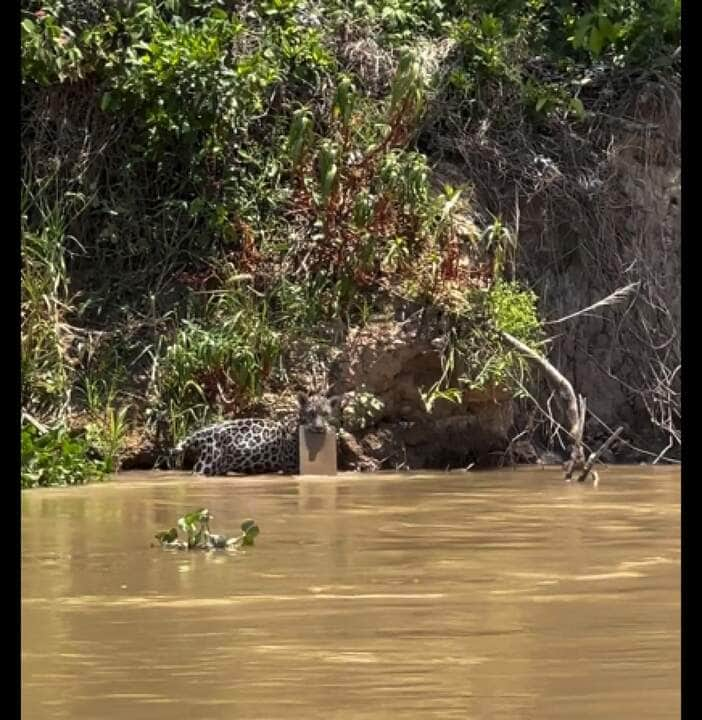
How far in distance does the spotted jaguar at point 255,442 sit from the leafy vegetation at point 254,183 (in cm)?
56

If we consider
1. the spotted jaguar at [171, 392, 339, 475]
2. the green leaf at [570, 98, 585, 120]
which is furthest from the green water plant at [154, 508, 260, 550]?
the green leaf at [570, 98, 585, 120]

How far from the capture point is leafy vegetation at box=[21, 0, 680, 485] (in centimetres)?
1458

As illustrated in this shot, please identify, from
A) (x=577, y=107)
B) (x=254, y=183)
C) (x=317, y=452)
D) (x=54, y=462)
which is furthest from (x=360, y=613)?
Answer: (x=577, y=107)

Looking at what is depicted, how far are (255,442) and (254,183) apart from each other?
8.78 ft

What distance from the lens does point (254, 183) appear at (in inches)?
608

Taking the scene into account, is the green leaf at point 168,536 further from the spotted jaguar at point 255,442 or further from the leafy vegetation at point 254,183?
the leafy vegetation at point 254,183

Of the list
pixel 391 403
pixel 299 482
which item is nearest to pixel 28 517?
pixel 299 482

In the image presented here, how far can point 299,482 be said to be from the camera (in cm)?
1283

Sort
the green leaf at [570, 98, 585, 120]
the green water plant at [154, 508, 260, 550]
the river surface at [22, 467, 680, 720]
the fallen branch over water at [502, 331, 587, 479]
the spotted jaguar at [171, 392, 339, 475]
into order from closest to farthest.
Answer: the river surface at [22, 467, 680, 720], the green water plant at [154, 508, 260, 550], the spotted jaguar at [171, 392, 339, 475], the fallen branch over water at [502, 331, 587, 479], the green leaf at [570, 98, 585, 120]

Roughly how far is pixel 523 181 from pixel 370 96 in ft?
5.06

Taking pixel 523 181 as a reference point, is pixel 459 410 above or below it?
below

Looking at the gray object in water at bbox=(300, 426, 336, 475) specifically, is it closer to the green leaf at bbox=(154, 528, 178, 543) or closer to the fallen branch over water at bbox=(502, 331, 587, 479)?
the fallen branch over water at bbox=(502, 331, 587, 479)

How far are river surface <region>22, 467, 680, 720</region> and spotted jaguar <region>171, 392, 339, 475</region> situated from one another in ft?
10.4
